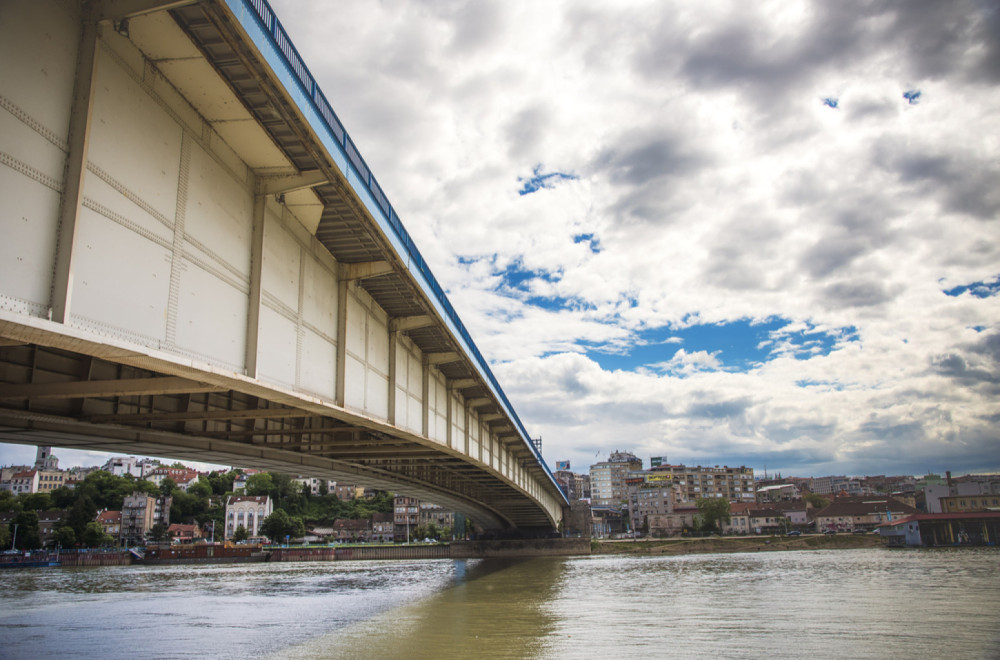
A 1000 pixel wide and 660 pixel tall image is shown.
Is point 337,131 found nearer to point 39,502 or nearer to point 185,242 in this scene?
point 185,242

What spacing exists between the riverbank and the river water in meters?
43.4

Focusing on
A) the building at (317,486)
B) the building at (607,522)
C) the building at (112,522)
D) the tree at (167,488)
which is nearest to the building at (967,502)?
the building at (607,522)

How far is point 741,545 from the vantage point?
→ 8438 centimetres

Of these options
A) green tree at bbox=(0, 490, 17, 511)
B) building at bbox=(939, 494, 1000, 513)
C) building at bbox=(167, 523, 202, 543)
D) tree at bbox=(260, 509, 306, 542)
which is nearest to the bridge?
building at bbox=(939, 494, 1000, 513)

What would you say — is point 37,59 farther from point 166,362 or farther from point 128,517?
point 128,517

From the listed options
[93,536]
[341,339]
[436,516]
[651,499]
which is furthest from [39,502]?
[341,339]

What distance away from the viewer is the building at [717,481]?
17675 centimetres

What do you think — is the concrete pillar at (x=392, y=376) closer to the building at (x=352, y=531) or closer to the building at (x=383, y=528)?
the building at (x=352, y=531)

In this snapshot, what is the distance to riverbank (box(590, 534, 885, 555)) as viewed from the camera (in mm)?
80969

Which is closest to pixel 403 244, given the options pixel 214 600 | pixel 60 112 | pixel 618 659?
pixel 60 112

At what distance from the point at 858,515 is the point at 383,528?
3582 inches

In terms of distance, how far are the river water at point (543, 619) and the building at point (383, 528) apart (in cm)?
10473

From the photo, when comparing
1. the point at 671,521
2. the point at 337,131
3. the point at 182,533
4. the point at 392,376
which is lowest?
the point at 671,521

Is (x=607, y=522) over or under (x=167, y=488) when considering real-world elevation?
under
